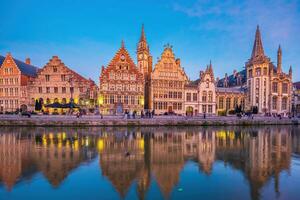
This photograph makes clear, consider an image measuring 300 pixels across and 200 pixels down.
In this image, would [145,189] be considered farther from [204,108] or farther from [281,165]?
[204,108]

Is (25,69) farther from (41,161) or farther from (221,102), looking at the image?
(221,102)

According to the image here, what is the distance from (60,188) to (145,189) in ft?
12.5

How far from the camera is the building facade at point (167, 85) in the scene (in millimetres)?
56719

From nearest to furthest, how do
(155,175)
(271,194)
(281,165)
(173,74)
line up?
(271,194), (155,175), (281,165), (173,74)

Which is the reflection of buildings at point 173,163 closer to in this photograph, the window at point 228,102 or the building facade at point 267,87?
the window at point 228,102

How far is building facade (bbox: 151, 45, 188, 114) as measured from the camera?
56719mm

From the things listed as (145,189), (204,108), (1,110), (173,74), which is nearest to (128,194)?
(145,189)

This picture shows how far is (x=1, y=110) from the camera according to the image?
56125 mm

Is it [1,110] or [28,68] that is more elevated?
[28,68]

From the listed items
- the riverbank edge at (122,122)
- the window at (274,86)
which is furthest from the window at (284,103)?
the riverbank edge at (122,122)

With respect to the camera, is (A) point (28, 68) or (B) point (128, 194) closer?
(B) point (128, 194)

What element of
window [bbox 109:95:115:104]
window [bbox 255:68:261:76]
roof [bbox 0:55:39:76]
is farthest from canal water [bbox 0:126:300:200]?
window [bbox 255:68:261:76]

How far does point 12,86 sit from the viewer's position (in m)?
55.1

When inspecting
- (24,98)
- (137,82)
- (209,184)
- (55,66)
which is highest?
(55,66)
